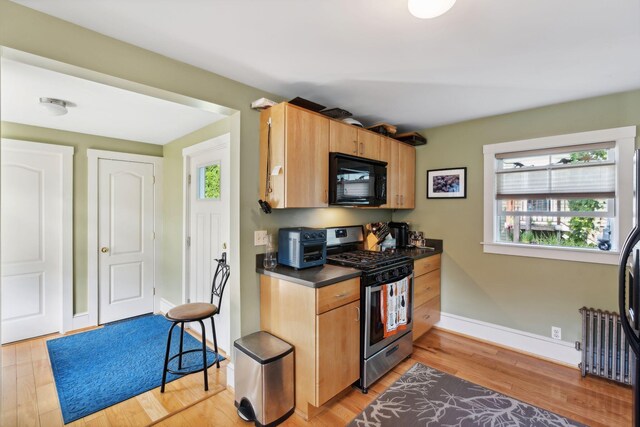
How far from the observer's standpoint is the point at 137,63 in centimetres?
176

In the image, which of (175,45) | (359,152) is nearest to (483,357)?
(359,152)

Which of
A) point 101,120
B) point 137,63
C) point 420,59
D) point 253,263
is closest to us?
point 137,63

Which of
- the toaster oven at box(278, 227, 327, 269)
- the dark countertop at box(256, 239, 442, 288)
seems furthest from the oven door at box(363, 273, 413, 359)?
the toaster oven at box(278, 227, 327, 269)

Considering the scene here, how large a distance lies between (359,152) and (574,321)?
2.48 meters

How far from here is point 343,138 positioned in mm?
2615

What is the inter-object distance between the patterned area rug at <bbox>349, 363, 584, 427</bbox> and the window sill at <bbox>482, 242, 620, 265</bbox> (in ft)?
4.36

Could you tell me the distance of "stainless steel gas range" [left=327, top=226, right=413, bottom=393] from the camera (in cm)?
226

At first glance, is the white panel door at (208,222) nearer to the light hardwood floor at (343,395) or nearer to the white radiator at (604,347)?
the light hardwood floor at (343,395)

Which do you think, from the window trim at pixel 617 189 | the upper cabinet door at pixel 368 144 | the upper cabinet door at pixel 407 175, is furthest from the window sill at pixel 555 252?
the upper cabinet door at pixel 368 144

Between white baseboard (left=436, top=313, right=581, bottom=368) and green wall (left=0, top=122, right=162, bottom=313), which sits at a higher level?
green wall (left=0, top=122, right=162, bottom=313)

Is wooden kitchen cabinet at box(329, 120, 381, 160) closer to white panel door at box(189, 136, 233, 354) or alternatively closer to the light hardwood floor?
white panel door at box(189, 136, 233, 354)

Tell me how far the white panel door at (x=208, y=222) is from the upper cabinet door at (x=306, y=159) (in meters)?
1.00

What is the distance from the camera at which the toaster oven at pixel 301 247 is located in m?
2.26

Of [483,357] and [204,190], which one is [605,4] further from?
[204,190]
